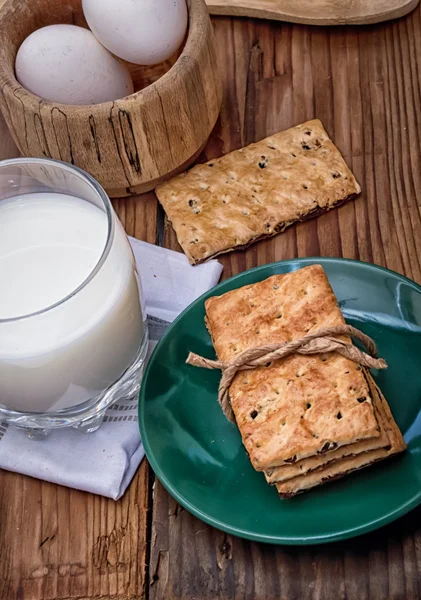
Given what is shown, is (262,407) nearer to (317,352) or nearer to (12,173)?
(317,352)

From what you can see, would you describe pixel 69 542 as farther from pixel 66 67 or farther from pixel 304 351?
pixel 66 67

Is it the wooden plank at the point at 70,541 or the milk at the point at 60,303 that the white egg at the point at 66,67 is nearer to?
the milk at the point at 60,303

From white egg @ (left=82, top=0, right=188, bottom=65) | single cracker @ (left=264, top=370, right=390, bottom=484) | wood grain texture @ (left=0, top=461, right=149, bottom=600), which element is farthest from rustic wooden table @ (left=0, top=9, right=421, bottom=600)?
white egg @ (left=82, top=0, right=188, bottom=65)

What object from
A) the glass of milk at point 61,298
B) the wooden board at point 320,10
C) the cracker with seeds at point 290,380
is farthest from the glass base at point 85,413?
the wooden board at point 320,10

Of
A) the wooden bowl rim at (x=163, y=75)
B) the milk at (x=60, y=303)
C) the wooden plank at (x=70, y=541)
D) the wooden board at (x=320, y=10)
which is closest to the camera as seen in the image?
the milk at (x=60, y=303)

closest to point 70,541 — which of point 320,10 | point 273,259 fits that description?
point 273,259

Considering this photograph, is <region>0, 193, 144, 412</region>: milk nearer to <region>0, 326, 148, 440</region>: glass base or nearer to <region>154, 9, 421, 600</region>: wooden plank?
<region>0, 326, 148, 440</region>: glass base
